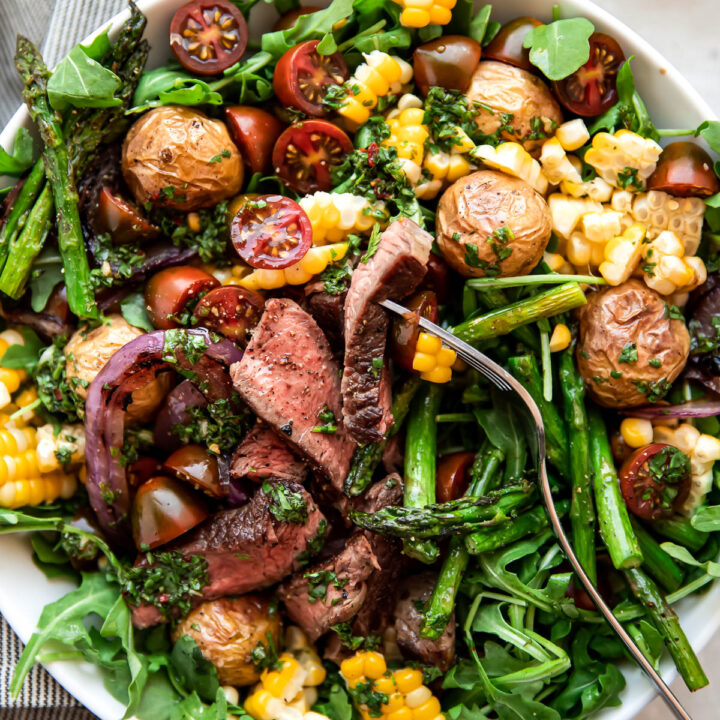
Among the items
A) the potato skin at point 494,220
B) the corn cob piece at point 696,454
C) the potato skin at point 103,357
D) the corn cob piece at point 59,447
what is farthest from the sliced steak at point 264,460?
the corn cob piece at point 696,454

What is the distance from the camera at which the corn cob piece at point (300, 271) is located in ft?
9.26

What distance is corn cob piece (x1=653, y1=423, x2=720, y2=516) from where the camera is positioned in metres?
2.84

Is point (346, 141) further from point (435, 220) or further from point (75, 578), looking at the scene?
point (75, 578)

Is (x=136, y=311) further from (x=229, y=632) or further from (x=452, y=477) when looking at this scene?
(x=452, y=477)

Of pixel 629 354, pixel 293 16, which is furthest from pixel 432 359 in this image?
pixel 293 16

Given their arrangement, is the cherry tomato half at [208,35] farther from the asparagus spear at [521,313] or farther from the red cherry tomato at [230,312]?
the asparagus spear at [521,313]

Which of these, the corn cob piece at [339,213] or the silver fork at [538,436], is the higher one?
the corn cob piece at [339,213]

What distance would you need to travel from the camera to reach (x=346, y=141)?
294 centimetres

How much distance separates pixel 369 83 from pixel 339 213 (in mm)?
534

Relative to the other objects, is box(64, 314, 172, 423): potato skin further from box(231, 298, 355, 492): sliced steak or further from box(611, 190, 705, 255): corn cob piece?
box(611, 190, 705, 255): corn cob piece

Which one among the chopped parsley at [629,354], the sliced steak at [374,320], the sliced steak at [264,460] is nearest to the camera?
the sliced steak at [374,320]

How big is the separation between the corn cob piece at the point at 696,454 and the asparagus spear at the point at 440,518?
727 mm

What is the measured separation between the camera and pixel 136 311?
3004 mm

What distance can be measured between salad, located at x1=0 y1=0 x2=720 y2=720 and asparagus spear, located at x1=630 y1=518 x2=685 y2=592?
0.04ft
